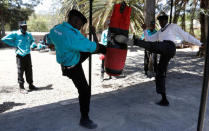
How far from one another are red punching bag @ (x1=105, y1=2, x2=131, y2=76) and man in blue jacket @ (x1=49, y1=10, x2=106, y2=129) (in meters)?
0.18

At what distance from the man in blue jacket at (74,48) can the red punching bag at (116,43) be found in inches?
7.0

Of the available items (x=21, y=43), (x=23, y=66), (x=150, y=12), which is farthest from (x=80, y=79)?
(x=150, y=12)

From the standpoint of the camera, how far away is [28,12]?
103 ft

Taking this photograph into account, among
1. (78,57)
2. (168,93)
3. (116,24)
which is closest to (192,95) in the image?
(168,93)

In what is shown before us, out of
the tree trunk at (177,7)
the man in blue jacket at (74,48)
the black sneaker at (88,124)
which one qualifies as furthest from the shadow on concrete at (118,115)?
the tree trunk at (177,7)

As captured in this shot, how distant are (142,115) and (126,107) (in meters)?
0.41

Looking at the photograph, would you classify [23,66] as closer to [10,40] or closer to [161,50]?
[10,40]

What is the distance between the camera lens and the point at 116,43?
276cm

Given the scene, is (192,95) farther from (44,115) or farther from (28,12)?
(28,12)

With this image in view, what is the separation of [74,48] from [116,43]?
74 centimetres

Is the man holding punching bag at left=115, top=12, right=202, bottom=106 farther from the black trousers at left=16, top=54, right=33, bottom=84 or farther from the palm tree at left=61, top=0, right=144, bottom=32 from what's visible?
the black trousers at left=16, top=54, right=33, bottom=84

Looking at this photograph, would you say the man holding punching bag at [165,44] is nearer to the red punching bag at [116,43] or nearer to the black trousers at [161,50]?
the black trousers at [161,50]

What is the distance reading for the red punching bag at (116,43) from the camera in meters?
2.78

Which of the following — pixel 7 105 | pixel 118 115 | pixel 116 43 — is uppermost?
pixel 116 43
